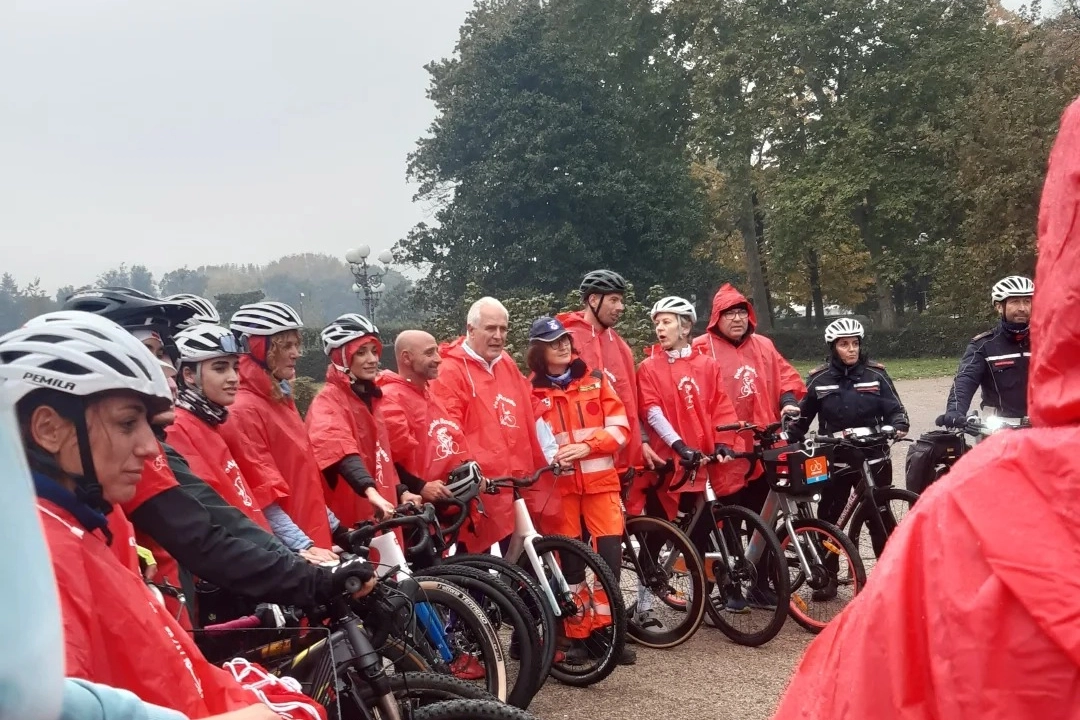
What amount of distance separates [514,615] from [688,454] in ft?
6.64

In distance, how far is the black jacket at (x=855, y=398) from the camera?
21.3 ft

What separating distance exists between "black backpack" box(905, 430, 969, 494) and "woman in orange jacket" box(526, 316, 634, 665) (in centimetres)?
211

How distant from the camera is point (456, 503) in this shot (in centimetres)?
523

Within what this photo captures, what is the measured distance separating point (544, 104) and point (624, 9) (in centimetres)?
850

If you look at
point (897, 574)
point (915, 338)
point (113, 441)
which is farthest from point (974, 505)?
point (915, 338)

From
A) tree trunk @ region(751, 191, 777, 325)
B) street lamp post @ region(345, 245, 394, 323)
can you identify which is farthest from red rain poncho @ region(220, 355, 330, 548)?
tree trunk @ region(751, 191, 777, 325)

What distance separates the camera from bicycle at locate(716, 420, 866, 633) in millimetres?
5902

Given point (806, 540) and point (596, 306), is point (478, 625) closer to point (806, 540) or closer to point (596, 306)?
point (806, 540)

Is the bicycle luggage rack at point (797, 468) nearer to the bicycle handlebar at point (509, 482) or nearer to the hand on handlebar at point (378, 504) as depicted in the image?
the bicycle handlebar at point (509, 482)

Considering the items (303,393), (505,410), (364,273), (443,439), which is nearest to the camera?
(443,439)

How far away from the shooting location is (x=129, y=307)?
13.5 ft

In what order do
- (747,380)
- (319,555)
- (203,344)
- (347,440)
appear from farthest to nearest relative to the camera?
1. (747,380)
2. (347,440)
3. (203,344)
4. (319,555)

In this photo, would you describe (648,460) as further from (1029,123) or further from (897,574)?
(1029,123)

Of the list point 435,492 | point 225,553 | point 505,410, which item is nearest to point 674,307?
point 505,410
